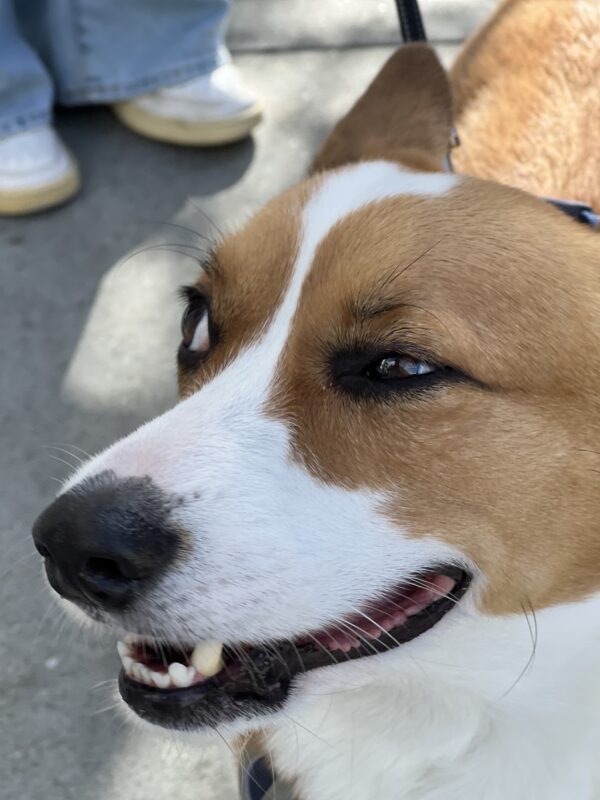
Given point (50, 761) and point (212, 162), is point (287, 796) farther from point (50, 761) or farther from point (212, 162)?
point (212, 162)

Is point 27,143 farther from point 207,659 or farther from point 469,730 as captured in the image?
point 469,730

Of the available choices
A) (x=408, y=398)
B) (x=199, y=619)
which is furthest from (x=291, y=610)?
(x=408, y=398)

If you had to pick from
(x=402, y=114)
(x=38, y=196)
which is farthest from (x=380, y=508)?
(x=38, y=196)

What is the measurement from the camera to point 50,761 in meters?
2.44

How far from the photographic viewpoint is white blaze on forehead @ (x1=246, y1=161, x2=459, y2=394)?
1816 mm

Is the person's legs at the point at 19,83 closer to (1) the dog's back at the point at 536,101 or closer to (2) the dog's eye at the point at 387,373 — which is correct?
(1) the dog's back at the point at 536,101

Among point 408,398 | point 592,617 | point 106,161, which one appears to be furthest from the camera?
point 106,161

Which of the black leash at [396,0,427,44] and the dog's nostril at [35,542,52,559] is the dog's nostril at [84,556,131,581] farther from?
the black leash at [396,0,427,44]

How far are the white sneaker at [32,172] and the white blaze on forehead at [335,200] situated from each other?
1.96 meters

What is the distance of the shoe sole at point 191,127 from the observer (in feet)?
13.1

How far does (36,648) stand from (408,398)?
4.96 ft

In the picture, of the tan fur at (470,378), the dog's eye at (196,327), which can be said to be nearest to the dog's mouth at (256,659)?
the tan fur at (470,378)

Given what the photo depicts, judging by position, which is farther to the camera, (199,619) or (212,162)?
(212,162)

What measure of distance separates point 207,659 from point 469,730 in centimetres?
→ 57
